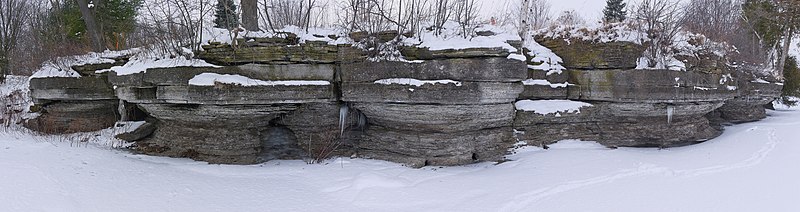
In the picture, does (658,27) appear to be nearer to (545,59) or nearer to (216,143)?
(545,59)

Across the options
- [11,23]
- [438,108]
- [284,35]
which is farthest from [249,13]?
[11,23]

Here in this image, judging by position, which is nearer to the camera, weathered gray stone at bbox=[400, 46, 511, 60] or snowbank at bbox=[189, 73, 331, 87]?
snowbank at bbox=[189, 73, 331, 87]

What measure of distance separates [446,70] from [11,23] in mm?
23132

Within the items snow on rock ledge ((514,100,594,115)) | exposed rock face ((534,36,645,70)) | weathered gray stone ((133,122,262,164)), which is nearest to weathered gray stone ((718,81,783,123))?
exposed rock face ((534,36,645,70))

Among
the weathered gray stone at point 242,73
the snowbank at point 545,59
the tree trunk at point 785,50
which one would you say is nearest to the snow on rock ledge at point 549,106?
the snowbank at point 545,59

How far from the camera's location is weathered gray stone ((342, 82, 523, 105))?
693 cm

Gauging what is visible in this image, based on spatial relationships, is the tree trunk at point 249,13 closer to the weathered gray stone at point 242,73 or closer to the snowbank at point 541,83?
the weathered gray stone at point 242,73

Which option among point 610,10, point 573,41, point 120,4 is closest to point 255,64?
point 573,41

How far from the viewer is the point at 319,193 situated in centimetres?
596

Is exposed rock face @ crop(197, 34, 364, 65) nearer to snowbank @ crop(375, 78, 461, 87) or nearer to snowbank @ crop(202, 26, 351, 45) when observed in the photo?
snowbank @ crop(202, 26, 351, 45)

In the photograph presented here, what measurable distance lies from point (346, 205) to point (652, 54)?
6580 millimetres

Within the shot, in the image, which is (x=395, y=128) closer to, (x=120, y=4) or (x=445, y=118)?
(x=445, y=118)

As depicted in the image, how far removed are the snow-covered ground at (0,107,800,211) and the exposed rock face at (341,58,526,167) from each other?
13.9 inches

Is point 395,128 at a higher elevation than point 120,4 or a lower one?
lower
